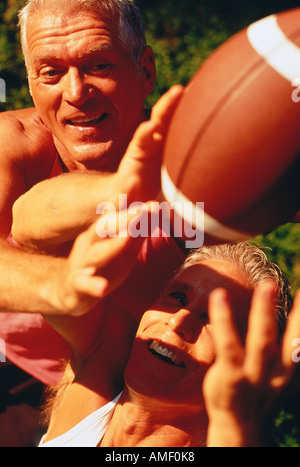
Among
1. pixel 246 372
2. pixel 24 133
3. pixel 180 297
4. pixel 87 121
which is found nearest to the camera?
pixel 246 372

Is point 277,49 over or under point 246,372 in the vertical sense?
over

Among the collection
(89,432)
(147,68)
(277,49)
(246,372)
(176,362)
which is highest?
(277,49)

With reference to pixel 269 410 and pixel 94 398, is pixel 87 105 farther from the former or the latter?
pixel 269 410

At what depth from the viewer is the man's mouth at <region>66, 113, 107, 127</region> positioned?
89.8 inches

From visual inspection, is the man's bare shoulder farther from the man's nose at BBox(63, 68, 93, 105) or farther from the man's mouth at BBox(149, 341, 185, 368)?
→ the man's mouth at BBox(149, 341, 185, 368)

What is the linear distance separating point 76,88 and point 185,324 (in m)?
0.91

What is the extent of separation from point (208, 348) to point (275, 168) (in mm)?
627

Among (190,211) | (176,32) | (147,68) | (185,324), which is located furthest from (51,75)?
(176,32)

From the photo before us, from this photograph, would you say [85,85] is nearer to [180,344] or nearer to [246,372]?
[180,344]

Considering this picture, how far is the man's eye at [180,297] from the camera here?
1980 mm

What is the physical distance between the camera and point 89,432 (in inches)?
80.6

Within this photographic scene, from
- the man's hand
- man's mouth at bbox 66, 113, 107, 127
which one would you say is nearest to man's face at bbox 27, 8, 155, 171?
man's mouth at bbox 66, 113, 107, 127

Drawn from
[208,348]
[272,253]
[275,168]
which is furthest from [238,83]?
[272,253]

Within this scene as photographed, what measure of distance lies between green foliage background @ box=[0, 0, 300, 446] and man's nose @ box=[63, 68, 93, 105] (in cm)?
159
